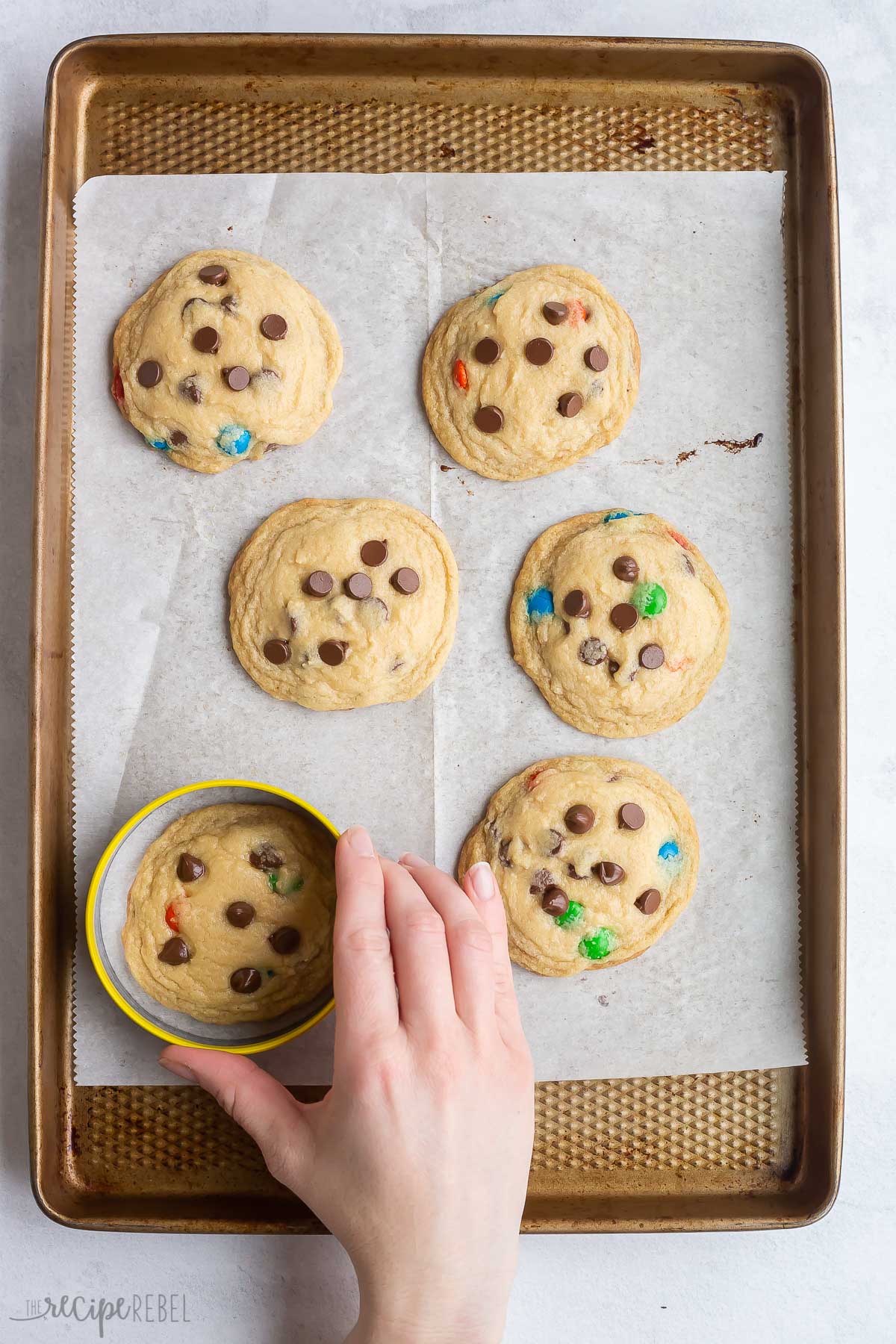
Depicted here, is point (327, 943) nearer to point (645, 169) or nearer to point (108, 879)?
point (108, 879)

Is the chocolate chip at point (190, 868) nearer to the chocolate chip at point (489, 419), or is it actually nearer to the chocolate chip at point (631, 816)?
the chocolate chip at point (631, 816)

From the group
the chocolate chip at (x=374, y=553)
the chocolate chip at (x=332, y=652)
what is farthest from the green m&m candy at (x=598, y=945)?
the chocolate chip at (x=374, y=553)

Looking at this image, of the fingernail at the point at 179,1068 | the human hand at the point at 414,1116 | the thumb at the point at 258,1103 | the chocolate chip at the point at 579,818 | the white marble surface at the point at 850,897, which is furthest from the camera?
the white marble surface at the point at 850,897

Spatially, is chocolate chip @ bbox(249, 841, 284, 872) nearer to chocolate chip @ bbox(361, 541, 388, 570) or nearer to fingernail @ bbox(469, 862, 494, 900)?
fingernail @ bbox(469, 862, 494, 900)

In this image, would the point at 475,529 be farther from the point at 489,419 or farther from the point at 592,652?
the point at 592,652

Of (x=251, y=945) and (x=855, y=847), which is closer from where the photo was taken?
(x=251, y=945)

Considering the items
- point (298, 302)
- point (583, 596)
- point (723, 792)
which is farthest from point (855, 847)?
point (298, 302)
